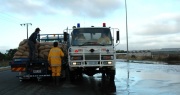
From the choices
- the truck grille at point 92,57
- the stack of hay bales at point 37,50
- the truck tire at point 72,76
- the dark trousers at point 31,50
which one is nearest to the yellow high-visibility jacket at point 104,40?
the truck grille at point 92,57

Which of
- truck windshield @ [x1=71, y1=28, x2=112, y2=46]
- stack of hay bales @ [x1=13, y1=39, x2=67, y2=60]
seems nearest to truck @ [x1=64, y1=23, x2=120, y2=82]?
truck windshield @ [x1=71, y1=28, x2=112, y2=46]

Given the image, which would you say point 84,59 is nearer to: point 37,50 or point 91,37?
point 91,37

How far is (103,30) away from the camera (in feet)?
59.8

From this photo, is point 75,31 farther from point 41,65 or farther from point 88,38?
point 41,65

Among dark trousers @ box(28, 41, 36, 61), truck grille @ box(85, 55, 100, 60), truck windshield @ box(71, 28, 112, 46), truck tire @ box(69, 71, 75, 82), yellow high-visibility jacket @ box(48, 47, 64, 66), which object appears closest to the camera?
yellow high-visibility jacket @ box(48, 47, 64, 66)

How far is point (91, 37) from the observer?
1798cm

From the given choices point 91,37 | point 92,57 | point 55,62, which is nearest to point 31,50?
point 55,62

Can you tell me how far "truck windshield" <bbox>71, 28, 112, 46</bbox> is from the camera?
57.9 ft

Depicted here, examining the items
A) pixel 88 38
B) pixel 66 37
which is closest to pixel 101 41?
pixel 88 38

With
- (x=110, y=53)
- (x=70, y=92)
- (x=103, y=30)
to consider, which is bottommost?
(x=70, y=92)

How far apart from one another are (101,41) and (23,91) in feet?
16.8

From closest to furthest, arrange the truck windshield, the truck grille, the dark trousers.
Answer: the truck grille → the truck windshield → the dark trousers

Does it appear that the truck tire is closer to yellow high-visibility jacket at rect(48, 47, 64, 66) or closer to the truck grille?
the truck grille

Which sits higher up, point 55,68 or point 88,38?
point 88,38
